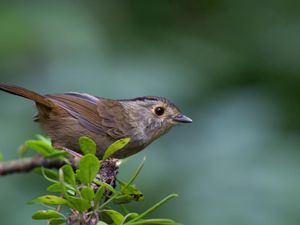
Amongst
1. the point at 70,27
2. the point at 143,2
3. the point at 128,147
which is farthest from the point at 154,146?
the point at 143,2

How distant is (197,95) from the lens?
17.1ft

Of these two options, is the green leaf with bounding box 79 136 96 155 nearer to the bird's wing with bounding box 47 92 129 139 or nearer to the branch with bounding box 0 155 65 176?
the branch with bounding box 0 155 65 176

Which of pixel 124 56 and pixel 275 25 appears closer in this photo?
pixel 124 56

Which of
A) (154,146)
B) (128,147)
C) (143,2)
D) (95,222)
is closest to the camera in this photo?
(95,222)

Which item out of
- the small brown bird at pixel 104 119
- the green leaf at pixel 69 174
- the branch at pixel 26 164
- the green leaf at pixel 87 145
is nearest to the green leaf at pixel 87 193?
the green leaf at pixel 69 174

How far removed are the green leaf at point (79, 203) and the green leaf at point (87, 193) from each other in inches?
0.7

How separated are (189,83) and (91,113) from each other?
0.98 meters

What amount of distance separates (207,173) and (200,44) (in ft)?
7.14

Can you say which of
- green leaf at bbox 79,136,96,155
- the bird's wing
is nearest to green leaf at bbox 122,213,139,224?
green leaf at bbox 79,136,96,155

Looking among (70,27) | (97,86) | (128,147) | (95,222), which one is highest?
(70,27)

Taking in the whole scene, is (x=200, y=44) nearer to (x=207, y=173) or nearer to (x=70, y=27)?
(x=70, y=27)

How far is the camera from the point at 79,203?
193cm

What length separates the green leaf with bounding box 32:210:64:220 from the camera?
1933 mm

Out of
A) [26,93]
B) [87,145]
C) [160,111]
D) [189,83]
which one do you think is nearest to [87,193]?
[87,145]
